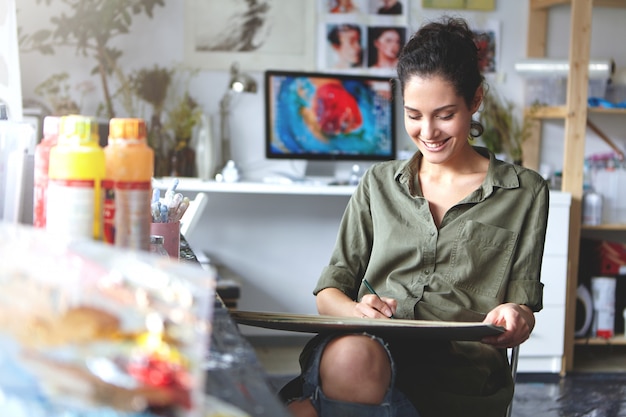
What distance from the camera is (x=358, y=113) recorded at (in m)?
4.30

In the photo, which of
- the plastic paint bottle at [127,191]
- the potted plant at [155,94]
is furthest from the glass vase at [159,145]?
the plastic paint bottle at [127,191]

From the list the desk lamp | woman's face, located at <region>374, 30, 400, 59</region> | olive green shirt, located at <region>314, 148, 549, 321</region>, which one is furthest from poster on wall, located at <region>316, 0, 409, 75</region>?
olive green shirt, located at <region>314, 148, 549, 321</region>

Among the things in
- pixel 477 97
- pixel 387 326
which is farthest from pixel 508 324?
pixel 477 97

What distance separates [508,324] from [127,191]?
841mm

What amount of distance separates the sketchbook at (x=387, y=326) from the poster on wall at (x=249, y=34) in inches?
114

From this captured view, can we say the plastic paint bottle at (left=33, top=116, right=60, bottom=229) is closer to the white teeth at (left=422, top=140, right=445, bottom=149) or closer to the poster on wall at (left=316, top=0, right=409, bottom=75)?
the white teeth at (left=422, top=140, right=445, bottom=149)

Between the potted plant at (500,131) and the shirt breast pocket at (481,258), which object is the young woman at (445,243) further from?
the potted plant at (500,131)

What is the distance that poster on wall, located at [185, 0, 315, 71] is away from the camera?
4.20 m

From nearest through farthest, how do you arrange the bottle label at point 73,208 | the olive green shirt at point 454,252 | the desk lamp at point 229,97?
the bottle label at point 73,208, the olive green shirt at point 454,252, the desk lamp at point 229,97

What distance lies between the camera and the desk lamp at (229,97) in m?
4.20

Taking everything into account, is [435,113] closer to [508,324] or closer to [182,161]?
[508,324]

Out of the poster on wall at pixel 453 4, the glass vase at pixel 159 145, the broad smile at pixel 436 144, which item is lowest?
the glass vase at pixel 159 145

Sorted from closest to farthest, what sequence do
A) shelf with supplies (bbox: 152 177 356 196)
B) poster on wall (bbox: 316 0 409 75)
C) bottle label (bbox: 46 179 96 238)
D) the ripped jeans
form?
bottle label (bbox: 46 179 96 238) < the ripped jeans < shelf with supplies (bbox: 152 177 356 196) < poster on wall (bbox: 316 0 409 75)

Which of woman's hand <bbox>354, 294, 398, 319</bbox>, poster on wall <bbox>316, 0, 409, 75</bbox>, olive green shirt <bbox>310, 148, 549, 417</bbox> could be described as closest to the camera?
woman's hand <bbox>354, 294, 398, 319</bbox>
